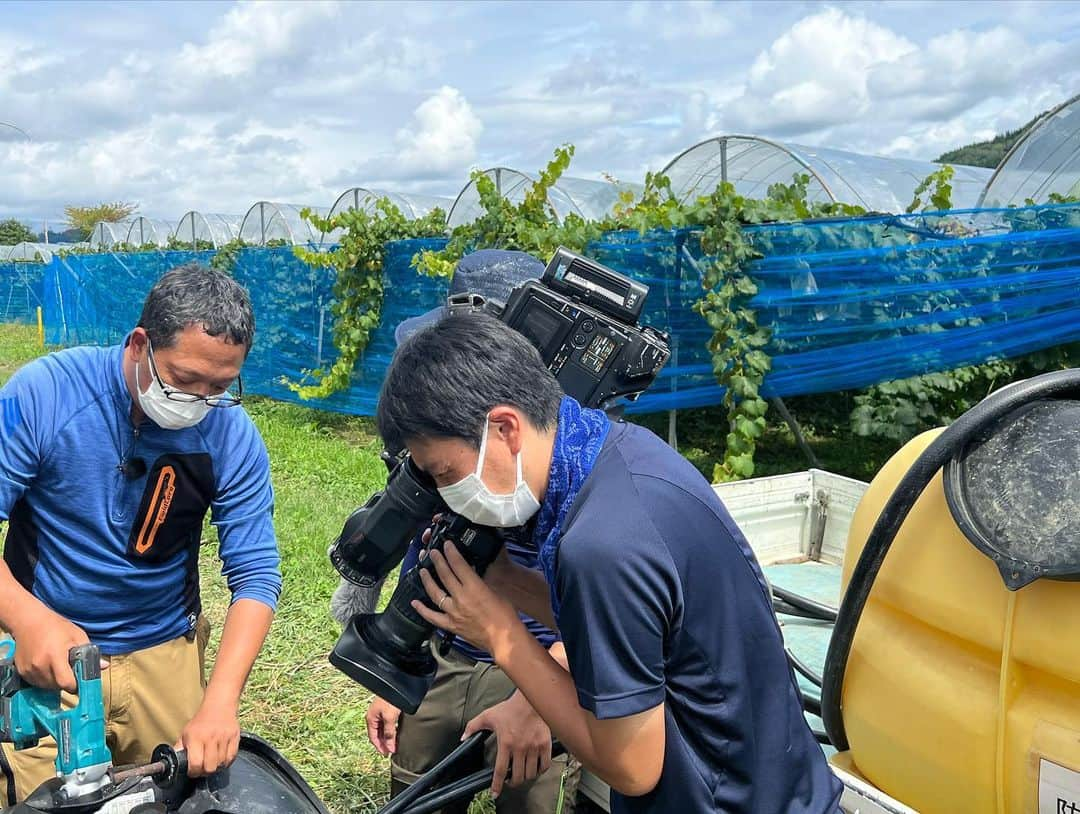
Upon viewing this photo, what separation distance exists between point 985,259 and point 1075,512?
4.09 metres

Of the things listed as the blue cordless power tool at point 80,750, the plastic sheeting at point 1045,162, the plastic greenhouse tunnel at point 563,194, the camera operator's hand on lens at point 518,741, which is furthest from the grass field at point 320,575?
the plastic greenhouse tunnel at point 563,194

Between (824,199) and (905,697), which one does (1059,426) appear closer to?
(905,697)

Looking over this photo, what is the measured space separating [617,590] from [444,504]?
460 mm

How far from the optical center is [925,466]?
150 centimetres

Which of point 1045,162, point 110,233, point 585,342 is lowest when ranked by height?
point 585,342

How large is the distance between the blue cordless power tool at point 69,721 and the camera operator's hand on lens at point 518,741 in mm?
715

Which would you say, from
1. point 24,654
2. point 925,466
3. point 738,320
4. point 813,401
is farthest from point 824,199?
point 24,654

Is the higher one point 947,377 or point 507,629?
point 507,629

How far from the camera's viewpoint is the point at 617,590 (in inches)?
42.9

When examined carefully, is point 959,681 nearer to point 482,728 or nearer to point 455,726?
point 482,728

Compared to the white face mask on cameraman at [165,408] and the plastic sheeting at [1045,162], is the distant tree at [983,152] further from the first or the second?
the white face mask on cameraman at [165,408]

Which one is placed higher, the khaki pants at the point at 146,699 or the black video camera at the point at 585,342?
the black video camera at the point at 585,342

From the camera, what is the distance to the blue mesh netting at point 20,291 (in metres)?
22.5

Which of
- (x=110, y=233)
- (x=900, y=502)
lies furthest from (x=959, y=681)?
(x=110, y=233)
